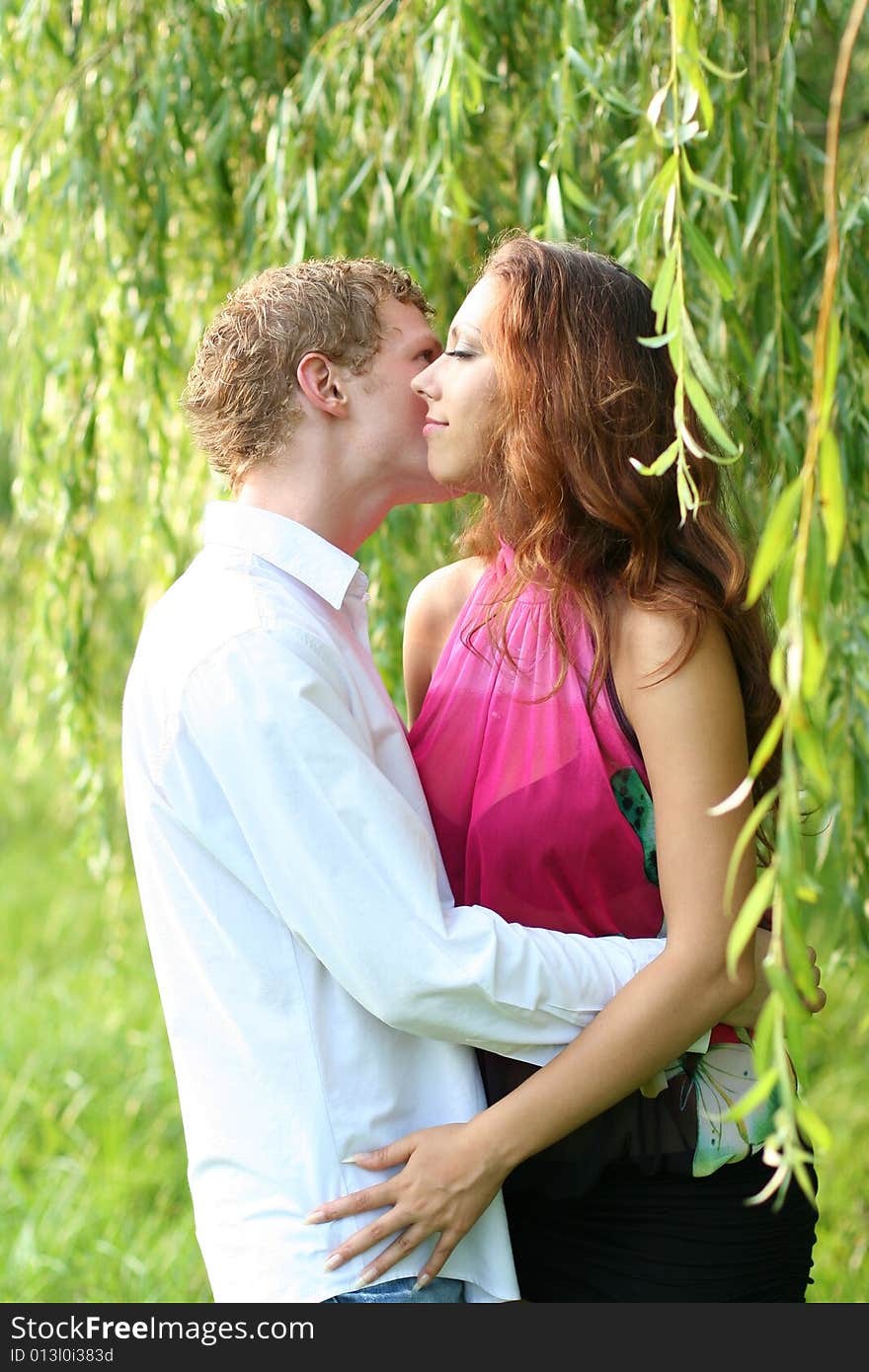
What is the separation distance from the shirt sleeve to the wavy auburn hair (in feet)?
1.19

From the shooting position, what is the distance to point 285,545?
72.4 inches

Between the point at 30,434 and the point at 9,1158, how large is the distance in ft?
8.38

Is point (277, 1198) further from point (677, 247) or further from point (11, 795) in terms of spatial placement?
point (11, 795)

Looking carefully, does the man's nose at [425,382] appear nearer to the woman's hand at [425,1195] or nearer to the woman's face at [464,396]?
the woman's face at [464,396]

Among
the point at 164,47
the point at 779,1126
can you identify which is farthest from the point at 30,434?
the point at 779,1126

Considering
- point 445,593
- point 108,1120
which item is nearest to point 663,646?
point 445,593

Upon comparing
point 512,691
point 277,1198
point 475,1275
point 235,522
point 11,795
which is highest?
point 235,522

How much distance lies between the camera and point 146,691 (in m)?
1.73

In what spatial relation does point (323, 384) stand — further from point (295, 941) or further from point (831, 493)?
point (831, 493)

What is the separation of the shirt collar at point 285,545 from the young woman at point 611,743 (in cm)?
21

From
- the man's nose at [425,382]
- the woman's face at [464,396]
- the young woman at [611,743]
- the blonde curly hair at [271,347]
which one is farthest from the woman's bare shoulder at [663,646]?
the blonde curly hair at [271,347]

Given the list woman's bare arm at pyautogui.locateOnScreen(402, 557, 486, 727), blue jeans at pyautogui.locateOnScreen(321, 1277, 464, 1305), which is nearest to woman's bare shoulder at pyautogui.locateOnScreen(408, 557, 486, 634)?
woman's bare arm at pyautogui.locateOnScreen(402, 557, 486, 727)

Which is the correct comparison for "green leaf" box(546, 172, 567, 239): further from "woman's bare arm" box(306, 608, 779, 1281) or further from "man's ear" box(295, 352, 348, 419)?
"woman's bare arm" box(306, 608, 779, 1281)

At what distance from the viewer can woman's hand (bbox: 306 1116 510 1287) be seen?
1646 millimetres
